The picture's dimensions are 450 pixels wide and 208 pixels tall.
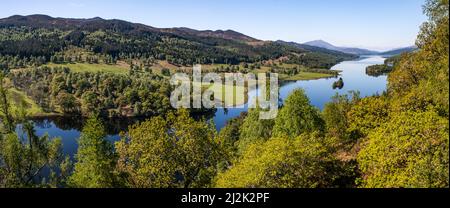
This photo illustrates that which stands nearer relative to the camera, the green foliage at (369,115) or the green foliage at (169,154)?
the green foliage at (169,154)

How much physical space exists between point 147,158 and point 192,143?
3248 mm

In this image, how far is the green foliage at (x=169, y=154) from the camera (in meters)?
26.0

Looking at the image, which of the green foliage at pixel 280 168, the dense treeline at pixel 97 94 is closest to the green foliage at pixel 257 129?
the green foliage at pixel 280 168

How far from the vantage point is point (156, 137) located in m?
26.5

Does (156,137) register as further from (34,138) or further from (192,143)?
(34,138)

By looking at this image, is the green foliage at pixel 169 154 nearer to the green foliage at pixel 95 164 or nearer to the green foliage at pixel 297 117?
the green foliage at pixel 95 164

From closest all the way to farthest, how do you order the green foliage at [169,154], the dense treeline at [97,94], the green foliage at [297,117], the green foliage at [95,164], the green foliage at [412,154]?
the green foliage at [412,154], the green foliage at [169,154], the green foliage at [95,164], the green foliage at [297,117], the dense treeline at [97,94]

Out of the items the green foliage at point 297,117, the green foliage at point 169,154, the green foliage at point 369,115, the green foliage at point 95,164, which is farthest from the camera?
the green foliage at point 297,117

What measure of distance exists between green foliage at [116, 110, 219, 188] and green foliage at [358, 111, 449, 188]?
1102 cm

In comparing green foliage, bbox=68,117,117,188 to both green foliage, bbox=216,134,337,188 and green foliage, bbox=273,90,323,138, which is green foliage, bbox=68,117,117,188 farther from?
green foliage, bbox=273,90,323,138

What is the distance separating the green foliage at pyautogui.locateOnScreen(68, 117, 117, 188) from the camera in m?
26.4

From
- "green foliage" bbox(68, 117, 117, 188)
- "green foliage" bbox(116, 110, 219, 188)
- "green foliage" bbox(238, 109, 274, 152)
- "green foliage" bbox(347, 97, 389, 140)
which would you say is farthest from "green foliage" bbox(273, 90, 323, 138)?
"green foliage" bbox(68, 117, 117, 188)

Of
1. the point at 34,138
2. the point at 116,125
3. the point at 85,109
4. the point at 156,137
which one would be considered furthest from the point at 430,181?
the point at 85,109

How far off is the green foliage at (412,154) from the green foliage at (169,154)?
1102cm
